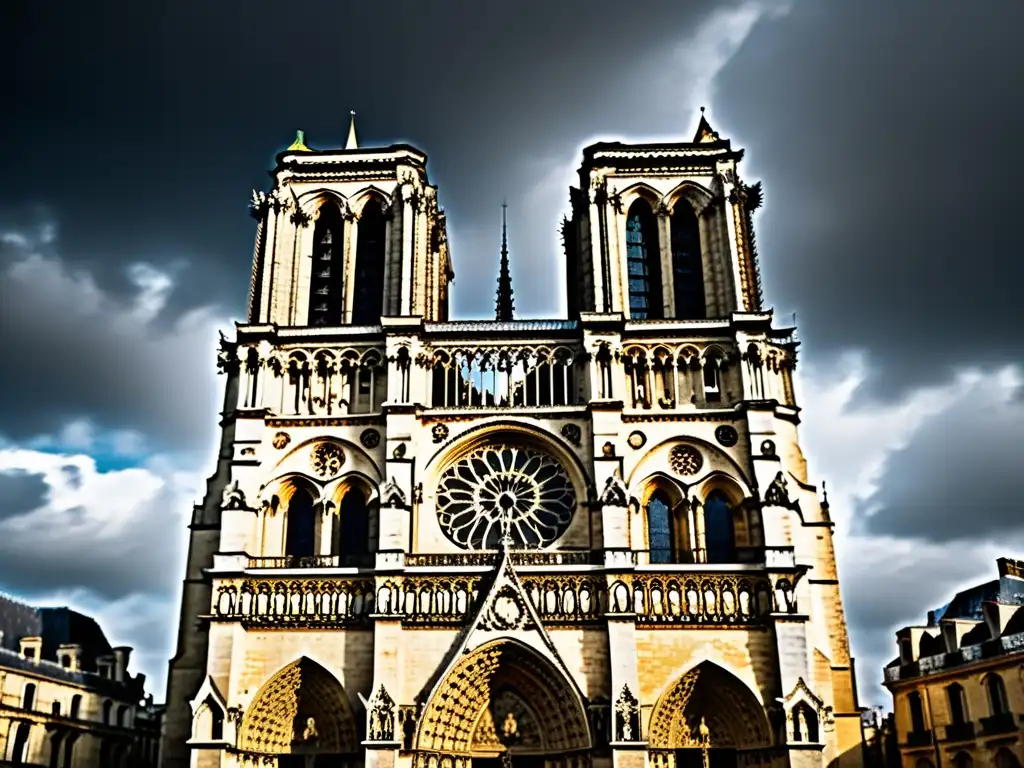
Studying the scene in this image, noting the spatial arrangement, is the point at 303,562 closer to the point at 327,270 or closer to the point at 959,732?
the point at 327,270

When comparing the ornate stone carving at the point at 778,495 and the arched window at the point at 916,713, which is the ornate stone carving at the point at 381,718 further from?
the arched window at the point at 916,713

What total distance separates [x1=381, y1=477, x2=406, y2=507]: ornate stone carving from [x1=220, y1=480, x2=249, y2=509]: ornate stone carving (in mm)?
3943

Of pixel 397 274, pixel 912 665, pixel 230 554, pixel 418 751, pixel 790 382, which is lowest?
pixel 418 751

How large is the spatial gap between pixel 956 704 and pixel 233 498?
2189 centimetres

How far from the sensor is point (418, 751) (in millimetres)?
26125

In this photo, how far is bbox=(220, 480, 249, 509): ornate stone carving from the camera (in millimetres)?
28734

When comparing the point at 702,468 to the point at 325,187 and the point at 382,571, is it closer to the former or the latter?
the point at 382,571

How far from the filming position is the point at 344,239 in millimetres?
33969

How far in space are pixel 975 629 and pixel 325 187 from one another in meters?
24.8

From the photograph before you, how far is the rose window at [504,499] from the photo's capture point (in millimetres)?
29547

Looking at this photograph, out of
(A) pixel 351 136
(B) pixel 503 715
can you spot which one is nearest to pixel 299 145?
(A) pixel 351 136

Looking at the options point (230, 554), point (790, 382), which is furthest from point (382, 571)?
point (790, 382)

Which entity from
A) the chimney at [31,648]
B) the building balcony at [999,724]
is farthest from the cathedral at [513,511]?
the chimney at [31,648]

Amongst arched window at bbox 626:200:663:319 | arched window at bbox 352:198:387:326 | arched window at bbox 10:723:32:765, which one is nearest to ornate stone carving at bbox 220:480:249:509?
arched window at bbox 352:198:387:326
